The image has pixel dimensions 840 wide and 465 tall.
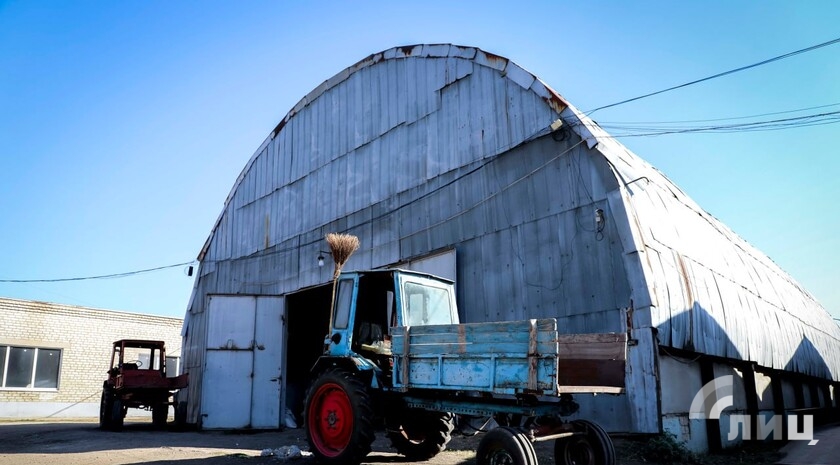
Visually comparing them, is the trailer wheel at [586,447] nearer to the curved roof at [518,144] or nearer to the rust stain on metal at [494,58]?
the curved roof at [518,144]

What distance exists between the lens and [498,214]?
471 inches

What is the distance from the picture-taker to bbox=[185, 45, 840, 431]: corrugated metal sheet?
32.8ft

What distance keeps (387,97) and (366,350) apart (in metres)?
8.71

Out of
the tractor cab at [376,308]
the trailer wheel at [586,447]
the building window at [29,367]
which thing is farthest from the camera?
the building window at [29,367]

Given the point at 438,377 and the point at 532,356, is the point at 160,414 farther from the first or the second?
the point at 532,356

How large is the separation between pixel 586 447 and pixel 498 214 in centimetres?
608

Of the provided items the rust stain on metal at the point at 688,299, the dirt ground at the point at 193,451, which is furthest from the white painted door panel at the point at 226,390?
the rust stain on metal at the point at 688,299

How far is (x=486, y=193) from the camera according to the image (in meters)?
12.3

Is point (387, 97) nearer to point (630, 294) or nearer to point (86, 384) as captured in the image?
point (630, 294)

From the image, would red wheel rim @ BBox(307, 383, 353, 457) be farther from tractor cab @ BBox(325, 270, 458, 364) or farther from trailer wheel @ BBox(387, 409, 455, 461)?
trailer wheel @ BBox(387, 409, 455, 461)

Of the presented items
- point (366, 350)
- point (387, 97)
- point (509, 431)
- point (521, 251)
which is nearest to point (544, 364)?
point (509, 431)

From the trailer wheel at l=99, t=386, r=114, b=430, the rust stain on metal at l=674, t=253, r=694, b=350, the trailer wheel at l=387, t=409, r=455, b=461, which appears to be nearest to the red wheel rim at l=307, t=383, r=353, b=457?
the trailer wheel at l=387, t=409, r=455, b=461

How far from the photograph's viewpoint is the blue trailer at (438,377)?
5.96 metres

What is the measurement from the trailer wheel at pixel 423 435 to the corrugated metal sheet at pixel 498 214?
2942mm
